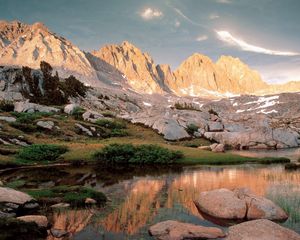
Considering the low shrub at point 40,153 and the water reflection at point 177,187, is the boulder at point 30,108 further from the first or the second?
the water reflection at point 177,187

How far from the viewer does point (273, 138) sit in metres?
77.1

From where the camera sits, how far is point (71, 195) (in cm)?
2416

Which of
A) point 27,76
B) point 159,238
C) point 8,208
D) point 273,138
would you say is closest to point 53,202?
point 8,208

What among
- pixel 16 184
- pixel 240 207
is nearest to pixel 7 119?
pixel 16 184

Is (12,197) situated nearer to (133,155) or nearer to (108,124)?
(133,155)

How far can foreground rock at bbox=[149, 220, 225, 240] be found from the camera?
54.6ft

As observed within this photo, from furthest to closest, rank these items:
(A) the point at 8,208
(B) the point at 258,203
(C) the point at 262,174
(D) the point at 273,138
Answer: (D) the point at 273,138
(C) the point at 262,174
(B) the point at 258,203
(A) the point at 8,208

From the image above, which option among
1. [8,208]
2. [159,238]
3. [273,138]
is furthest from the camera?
[273,138]

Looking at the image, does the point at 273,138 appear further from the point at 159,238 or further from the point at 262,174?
the point at 159,238

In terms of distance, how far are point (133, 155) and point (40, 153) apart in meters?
11.5

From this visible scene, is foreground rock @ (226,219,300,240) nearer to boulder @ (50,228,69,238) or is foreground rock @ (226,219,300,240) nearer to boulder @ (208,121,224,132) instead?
boulder @ (50,228,69,238)

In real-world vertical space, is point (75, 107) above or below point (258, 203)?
above

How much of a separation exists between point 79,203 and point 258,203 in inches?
440

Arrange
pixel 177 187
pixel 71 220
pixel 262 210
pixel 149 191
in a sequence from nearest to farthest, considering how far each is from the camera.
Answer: pixel 71 220 < pixel 262 210 < pixel 149 191 < pixel 177 187
